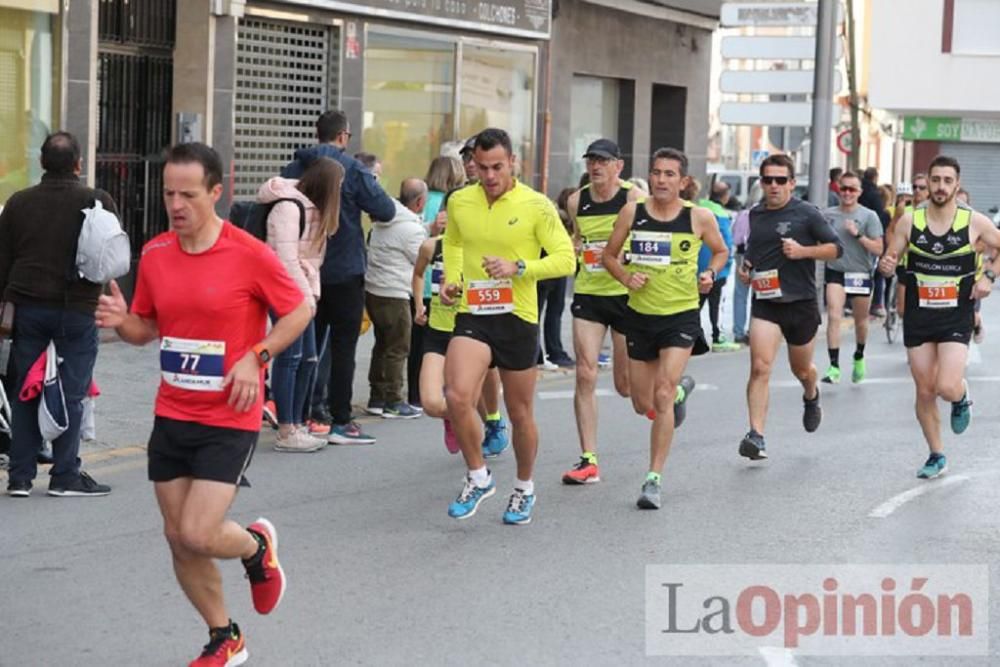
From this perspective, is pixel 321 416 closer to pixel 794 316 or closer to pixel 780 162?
pixel 794 316

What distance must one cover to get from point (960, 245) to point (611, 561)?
12.0 ft

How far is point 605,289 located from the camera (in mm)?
10227

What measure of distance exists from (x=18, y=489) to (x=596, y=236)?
137 inches

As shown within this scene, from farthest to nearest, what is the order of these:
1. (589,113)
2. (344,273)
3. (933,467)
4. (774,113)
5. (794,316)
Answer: (589,113) → (774,113) → (794,316) → (344,273) → (933,467)

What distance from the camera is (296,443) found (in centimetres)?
1089

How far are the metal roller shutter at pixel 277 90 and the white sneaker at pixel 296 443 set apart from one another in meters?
6.88

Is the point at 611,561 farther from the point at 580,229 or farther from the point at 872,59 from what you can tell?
the point at 872,59

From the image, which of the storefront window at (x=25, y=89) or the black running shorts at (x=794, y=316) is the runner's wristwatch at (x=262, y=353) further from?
the storefront window at (x=25, y=89)

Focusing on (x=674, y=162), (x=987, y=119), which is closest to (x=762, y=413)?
(x=674, y=162)

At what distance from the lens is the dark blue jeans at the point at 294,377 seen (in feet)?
34.9

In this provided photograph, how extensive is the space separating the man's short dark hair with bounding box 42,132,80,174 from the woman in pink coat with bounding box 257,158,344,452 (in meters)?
1.39

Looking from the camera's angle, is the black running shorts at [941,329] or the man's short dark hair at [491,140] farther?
the black running shorts at [941,329]

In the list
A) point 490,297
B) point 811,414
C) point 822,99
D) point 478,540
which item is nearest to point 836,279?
point 811,414

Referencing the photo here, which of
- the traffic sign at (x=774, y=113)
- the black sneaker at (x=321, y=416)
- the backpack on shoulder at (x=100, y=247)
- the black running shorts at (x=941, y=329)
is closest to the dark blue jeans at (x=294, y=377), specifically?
the black sneaker at (x=321, y=416)
